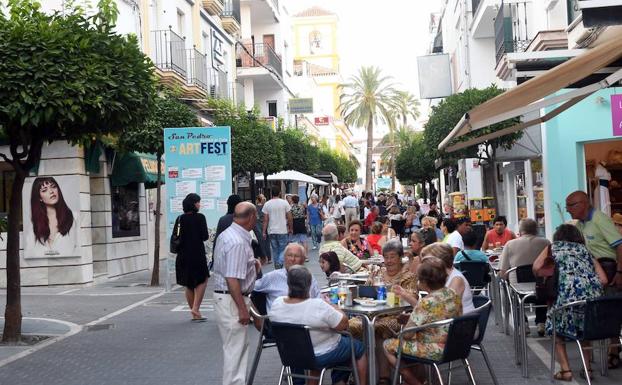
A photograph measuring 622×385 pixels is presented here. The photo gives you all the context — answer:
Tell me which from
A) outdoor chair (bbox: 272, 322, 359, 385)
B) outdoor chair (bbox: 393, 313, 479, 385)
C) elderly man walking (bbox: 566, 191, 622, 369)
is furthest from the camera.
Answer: elderly man walking (bbox: 566, 191, 622, 369)

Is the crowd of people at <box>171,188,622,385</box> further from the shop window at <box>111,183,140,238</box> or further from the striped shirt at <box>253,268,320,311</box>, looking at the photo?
the shop window at <box>111,183,140,238</box>

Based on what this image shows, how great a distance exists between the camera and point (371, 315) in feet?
24.2

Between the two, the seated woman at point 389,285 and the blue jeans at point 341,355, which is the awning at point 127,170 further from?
the blue jeans at point 341,355

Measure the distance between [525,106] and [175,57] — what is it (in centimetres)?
1737

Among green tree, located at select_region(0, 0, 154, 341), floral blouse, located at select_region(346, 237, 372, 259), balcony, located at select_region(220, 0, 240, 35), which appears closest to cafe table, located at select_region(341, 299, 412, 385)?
green tree, located at select_region(0, 0, 154, 341)

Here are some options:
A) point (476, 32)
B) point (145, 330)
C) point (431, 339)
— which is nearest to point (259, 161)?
point (476, 32)

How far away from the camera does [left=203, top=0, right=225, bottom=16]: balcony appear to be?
2967cm

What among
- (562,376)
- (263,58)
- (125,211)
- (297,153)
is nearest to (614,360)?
(562,376)

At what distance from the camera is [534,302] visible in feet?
30.9

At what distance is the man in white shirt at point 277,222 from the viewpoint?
1900cm

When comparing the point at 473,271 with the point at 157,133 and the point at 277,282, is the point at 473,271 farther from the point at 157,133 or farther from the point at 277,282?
the point at 157,133

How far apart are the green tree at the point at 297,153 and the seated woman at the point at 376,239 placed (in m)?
20.9

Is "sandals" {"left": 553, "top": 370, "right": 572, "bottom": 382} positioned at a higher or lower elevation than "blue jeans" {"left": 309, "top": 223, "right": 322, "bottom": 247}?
lower

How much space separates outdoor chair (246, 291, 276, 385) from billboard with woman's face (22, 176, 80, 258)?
1081 cm
